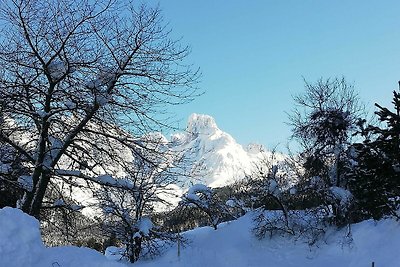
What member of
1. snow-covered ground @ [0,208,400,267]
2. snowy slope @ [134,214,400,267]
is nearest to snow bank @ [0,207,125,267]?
snow-covered ground @ [0,208,400,267]

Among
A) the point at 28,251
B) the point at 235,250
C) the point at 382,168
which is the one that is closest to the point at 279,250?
the point at 235,250

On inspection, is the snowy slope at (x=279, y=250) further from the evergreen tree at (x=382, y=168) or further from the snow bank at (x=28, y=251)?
the snow bank at (x=28, y=251)

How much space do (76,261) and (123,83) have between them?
15.4ft

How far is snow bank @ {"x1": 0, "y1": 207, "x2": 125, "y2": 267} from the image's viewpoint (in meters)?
5.02

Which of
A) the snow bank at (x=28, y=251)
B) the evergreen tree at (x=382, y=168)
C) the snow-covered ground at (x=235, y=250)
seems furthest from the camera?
the evergreen tree at (x=382, y=168)

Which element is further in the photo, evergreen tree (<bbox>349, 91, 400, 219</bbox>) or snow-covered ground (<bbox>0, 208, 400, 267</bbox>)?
evergreen tree (<bbox>349, 91, 400, 219</bbox>)

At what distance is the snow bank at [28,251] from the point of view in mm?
5016

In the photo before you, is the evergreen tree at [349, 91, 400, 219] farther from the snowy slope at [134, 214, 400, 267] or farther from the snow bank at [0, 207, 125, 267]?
the snow bank at [0, 207, 125, 267]

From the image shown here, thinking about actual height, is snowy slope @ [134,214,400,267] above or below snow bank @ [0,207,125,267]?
above

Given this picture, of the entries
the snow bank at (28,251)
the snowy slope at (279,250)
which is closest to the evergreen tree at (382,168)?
the snowy slope at (279,250)

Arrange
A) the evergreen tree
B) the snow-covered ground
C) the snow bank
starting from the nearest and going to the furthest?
the snow bank
the snow-covered ground
the evergreen tree

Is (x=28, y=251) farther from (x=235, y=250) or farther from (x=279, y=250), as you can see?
(x=235, y=250)

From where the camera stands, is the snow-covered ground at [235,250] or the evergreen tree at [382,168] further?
the evergreen tree at [382,168]

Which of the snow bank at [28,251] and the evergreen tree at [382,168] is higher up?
the evergreen tree at [382,168]
